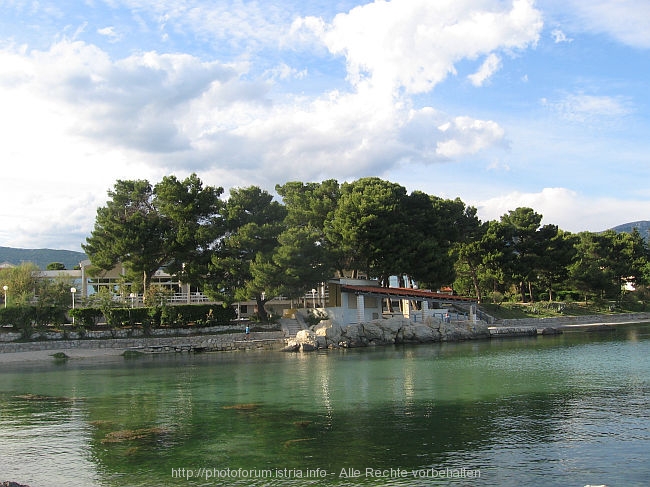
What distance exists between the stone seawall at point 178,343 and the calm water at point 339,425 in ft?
36.7

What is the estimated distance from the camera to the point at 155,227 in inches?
1992

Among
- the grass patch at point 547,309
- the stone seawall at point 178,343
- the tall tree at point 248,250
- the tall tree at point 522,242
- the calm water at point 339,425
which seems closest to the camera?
the calm water at point 339,425

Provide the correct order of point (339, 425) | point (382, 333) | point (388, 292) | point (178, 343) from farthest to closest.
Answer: point (388, 292) < point (382, 333) < point (178, 343) < point (339, 425)

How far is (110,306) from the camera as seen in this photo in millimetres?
47312

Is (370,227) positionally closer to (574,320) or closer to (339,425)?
(574,320)

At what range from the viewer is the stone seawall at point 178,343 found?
141 ft

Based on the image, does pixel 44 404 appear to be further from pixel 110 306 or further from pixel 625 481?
pixel 110 306

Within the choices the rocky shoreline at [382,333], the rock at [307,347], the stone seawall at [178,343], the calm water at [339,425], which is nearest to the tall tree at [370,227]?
the rocky shoreline at [382,333]

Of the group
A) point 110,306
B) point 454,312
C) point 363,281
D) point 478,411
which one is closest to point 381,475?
point 478,411

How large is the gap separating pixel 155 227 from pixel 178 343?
10.7 m

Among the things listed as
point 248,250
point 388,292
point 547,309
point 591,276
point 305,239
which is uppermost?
point 305,239

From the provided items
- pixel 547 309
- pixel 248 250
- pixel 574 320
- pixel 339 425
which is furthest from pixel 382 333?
pixel 339 425

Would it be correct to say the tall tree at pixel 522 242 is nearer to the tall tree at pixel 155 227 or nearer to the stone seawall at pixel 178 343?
the stone seawall at pixel 178 343

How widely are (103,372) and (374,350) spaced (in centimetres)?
1836
